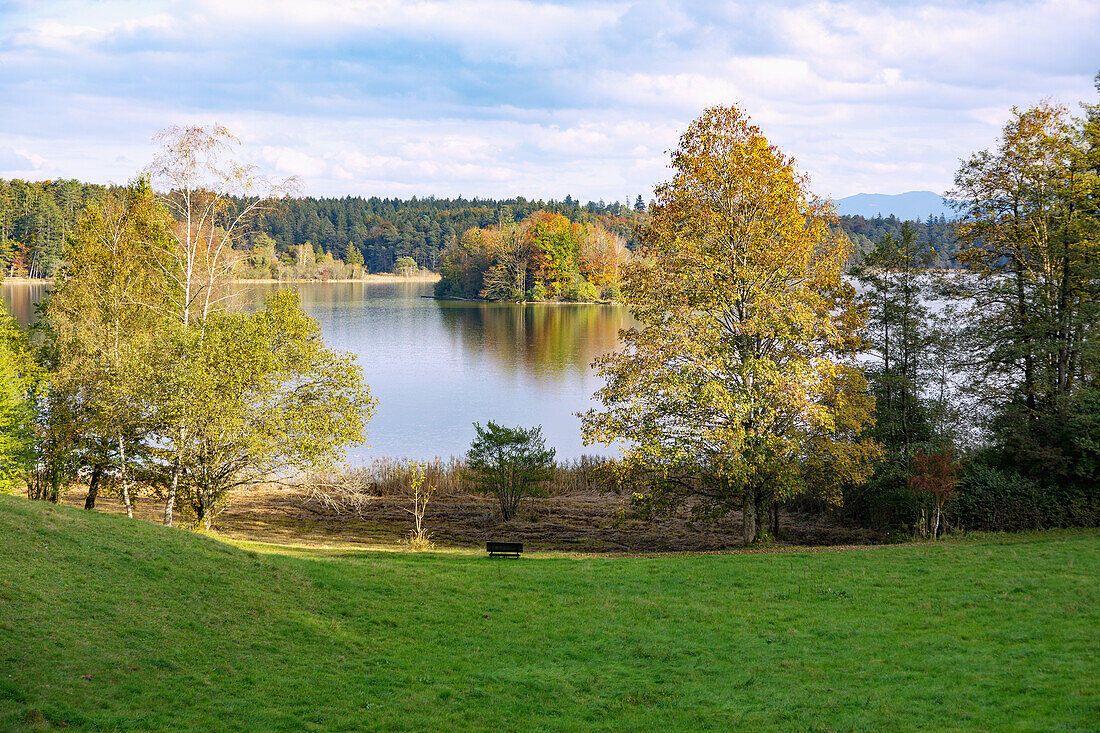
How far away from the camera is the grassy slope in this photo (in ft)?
26.5

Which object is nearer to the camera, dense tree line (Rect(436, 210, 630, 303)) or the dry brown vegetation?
the dry brown vegetation

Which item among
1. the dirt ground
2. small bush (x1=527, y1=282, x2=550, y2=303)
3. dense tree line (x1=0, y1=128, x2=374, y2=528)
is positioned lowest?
the dirt ground

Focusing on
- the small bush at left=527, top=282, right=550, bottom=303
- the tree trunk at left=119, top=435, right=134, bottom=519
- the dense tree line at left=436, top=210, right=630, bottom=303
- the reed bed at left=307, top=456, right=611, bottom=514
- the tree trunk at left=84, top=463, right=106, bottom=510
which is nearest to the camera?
the tree trunk at left=119, top=435, right=134, bottom=519

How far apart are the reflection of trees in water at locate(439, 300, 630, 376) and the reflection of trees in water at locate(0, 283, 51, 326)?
31.5 metres

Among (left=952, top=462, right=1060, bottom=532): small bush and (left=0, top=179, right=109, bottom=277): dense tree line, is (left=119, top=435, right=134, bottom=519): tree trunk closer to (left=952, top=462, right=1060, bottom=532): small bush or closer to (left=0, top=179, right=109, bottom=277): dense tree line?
(left=952, top=462, right=1060, bottom=532): small bush

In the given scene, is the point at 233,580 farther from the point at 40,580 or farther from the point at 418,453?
the point at 418,453

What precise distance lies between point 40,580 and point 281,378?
1045cm

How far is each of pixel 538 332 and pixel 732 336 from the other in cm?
5540

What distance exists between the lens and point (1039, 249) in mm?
23594

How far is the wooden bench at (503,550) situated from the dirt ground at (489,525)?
9.44 ft

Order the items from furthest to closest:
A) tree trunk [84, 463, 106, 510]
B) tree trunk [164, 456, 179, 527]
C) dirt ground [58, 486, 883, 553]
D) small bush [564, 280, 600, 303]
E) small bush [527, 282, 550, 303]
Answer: small bush [564, 280, 600, 303] < small bush [527, 282, 550, 303] < tree trunk [84, 463, 106, 510] < dirt ground [58, 486, 883, 553] < tree trunk [164, 456, 179, 527]

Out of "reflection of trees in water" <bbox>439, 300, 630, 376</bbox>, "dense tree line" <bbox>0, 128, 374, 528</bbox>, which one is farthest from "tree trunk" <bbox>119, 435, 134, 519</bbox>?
"reflection of trees in water" <bbox>439, 300, 630, 376</bbox>

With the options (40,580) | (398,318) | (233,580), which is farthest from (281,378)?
(398,318)

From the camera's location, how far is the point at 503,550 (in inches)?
728
